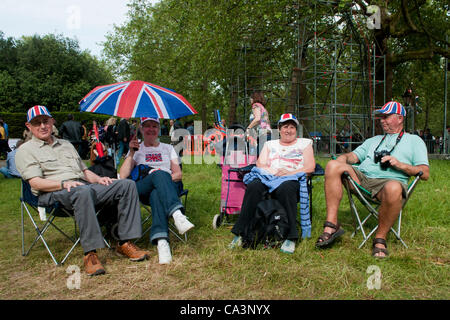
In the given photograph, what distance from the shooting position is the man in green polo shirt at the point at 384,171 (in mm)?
3240

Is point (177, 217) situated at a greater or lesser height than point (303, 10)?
lesser

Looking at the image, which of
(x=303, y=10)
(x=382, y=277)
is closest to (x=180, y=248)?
(x=382, y=277)

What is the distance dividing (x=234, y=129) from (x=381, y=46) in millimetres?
10996

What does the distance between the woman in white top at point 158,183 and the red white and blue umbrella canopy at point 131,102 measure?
0.31m

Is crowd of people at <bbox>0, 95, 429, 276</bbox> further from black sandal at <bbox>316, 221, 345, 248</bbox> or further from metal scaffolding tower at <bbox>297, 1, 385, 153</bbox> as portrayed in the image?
metal scaffolding tower at <bbox>297, 1, 385, 153</bbox>

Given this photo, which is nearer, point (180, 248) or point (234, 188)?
point (180, 248)

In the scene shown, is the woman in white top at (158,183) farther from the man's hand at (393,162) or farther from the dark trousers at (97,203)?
the man's hand at (393,162)

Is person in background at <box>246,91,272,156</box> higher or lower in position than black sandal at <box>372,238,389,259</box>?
higher

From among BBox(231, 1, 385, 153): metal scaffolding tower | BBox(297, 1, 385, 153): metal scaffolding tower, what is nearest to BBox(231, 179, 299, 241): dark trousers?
BBox(231, 1, 385, 153): metal scaffolding tower

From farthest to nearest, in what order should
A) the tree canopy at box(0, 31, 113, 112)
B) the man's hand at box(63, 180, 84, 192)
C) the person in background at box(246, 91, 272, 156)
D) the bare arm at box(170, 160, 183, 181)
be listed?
1. the tree canopy at box(0, 31, 113, 112)
2. the person in background at box(246, 91, 272, 156)
3. the bare arm at box(170, 160, 183, 181)
4. the man's hand at box(63, 180, 84, 192)

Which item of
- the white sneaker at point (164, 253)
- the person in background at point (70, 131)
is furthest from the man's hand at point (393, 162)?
the person in background at point (70, 131)

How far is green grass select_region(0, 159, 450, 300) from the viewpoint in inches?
99.3

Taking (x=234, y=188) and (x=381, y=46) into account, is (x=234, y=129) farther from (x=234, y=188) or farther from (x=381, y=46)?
(x=381, y=46)

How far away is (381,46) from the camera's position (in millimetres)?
13594
